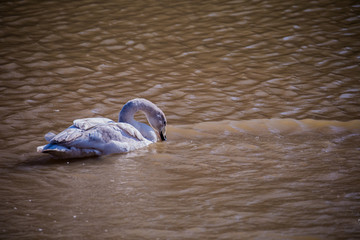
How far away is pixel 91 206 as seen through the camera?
4.54 m

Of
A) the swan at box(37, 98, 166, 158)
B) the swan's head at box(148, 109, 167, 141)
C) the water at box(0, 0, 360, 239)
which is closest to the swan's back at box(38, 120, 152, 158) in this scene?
the swan at box(37, 98, 166, 158)

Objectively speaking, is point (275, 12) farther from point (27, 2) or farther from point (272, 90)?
point (27, 2)

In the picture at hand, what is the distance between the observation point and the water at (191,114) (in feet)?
14.0

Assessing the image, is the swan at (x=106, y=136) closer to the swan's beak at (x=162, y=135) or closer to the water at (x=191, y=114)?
the swan's beak at (x=162, y=135)

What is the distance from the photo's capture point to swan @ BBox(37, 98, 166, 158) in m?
5.80

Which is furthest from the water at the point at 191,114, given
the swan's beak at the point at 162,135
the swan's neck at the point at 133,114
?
the swan's neck at the point at 133,114

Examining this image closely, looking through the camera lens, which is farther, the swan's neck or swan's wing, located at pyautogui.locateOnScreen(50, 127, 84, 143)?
the swan's neck

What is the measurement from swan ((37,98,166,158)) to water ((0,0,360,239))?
152 millimetres

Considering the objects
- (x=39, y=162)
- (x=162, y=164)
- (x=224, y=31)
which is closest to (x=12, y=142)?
(x=39, y=162)

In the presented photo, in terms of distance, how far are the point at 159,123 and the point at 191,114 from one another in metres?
0.97

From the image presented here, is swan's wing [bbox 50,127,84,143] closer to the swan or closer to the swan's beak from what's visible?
the swan

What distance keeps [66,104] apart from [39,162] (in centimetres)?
202

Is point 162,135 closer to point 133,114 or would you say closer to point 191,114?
point 133,114

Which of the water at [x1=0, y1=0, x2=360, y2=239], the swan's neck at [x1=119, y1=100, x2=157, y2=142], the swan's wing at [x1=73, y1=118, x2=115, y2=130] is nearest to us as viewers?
the water at [x1=0, y1=0, x2=360, y2=239]
